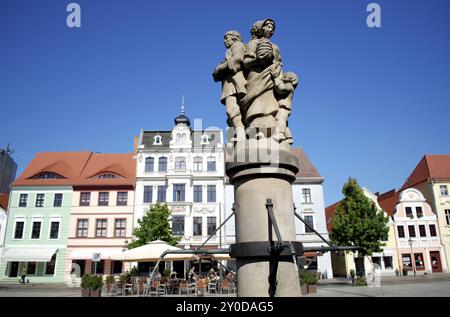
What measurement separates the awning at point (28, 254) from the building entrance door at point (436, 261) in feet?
131

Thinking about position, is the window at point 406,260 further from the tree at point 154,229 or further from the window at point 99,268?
the window at point 99,268

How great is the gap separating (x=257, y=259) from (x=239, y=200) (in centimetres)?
67

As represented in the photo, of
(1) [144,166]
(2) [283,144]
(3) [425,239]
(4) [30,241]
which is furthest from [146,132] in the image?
(2) [283,144]

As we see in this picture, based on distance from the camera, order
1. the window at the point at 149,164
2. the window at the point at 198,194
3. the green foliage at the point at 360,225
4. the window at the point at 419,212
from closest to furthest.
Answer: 1. the green foliage at the point at 360,225
2. the window at the point at 198,194
3. the window at the point at 149,164
4. the window at the point at 419,212

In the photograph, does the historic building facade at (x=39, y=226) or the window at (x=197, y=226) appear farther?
the window at (x=197, y=226)

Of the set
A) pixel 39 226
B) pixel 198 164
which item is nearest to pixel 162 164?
pixel 198 164

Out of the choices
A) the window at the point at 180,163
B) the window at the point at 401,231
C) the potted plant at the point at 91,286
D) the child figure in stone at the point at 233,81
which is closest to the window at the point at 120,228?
the window at the point at 180,163

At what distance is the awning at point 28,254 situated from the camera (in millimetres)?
34531

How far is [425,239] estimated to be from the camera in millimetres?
39562

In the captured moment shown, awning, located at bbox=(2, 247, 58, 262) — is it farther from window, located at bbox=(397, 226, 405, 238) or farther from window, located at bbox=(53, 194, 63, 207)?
window, located at bbox=(397, 226, 405, 238)

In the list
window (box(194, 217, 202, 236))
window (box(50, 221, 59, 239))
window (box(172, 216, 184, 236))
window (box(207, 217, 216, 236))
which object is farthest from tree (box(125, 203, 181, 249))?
window (box(50, 221, 59, 239))

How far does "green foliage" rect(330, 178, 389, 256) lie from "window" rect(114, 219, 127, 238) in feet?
67.2

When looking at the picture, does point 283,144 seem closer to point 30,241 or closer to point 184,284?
point 184,284

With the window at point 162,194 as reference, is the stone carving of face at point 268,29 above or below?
below
